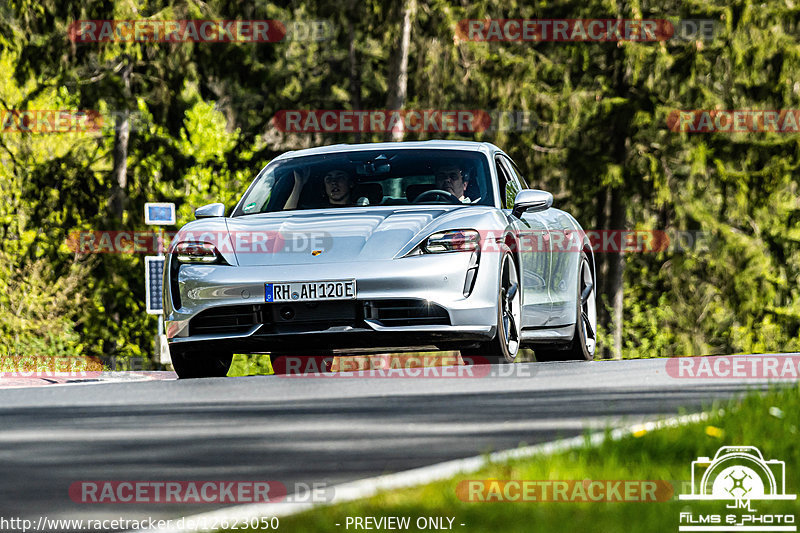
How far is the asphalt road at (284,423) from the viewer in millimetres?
5277

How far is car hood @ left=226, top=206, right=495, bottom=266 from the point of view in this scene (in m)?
9.05

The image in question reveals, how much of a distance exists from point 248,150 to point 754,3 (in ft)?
40.8

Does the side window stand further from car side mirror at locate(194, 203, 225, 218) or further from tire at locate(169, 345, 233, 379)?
tire at locate(169, 345, 233, 379)

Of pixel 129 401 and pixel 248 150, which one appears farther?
pixel 248 150

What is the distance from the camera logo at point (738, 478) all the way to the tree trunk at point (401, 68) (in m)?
24.4

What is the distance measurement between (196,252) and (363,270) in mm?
1197

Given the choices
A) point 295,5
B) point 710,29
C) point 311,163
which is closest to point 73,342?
point 295,5

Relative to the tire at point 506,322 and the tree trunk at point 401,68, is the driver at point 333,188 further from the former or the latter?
the tree trunk at point 401,68

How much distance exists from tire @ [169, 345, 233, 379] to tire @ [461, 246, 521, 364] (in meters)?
1.71

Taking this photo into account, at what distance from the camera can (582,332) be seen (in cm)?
1157

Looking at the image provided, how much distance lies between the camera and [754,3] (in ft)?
102

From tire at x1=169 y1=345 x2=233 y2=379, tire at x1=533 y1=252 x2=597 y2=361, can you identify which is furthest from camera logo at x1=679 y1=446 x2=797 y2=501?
tire at x1=533 y1=252 x2=597 y2=361

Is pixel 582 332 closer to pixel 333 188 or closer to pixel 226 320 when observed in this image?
pixel 333 188

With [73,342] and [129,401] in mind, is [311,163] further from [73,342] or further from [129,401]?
[73,342]
